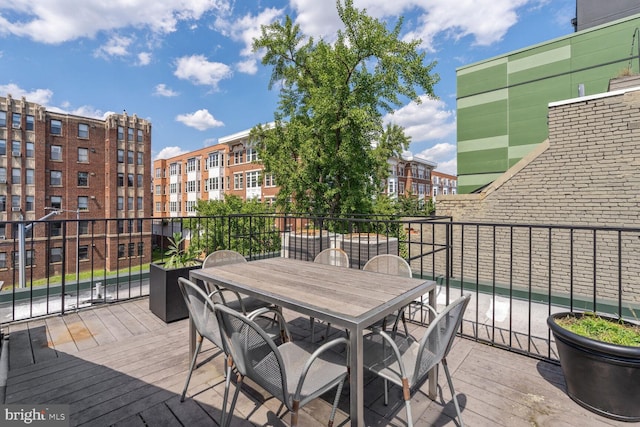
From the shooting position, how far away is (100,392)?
2.18m

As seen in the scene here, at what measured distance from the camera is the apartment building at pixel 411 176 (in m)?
35.4

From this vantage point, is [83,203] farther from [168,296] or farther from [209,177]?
[168,296]

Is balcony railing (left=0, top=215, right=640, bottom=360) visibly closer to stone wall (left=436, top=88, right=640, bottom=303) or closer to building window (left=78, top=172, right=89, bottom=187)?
stone wall (left=436, top=88, right=640, bottom=303)

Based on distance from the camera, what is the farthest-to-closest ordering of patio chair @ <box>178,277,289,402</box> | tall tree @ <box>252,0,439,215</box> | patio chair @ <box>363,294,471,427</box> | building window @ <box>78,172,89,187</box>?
1. building window @ <box>78,172,89,187</box>
2. tall tree @ <box>252,0,439,215</box>
3. patio chair @ <box>178,277,289,402</box>
4. patio chair @ <box>363,294,471,427</box>

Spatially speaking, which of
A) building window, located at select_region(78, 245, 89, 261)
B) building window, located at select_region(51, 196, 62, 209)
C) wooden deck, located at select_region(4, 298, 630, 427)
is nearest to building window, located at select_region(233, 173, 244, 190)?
building window, located at select_region(78, 245, 89, 261)

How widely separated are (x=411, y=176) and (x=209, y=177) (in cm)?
2643

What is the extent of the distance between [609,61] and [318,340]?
15173mm

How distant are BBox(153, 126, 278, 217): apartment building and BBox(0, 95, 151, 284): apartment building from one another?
225 inches

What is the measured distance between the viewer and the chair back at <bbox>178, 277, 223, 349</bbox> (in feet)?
6.64

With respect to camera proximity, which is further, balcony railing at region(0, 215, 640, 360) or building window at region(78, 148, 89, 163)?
building window at region(78, 148, 89, 163)

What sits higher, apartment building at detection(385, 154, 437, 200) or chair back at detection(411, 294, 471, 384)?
apartment building at detection(385, 154, 437, 200)

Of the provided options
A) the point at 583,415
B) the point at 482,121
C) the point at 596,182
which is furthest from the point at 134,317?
the point at 482,121

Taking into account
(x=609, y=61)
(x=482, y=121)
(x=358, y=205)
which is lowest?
(x=358, y=205)

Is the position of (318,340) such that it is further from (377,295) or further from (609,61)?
(609,61)
